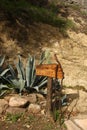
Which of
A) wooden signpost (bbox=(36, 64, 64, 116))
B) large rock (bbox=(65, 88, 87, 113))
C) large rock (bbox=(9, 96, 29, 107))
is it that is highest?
wooden signpost (bbox=(36, 64, 64, 116))

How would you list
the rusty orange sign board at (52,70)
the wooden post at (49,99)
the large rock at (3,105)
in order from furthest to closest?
the large rock at (3,105) < the wooden post at (49,99) < the rusty orange sign board at (52,70)

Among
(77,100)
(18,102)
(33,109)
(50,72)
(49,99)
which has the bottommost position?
(77,100)

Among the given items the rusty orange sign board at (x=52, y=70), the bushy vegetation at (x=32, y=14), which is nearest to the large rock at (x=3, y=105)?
the rusty orange sign board at (x=52, y=70)

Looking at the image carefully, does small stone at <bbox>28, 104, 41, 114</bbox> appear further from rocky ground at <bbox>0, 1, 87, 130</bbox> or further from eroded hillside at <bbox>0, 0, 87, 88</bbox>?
eroded hillside at <bbox>0, 0, 87, 88</bbox>

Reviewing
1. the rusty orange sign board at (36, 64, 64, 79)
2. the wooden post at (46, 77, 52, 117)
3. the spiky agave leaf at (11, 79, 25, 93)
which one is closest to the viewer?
the rusty orange sign board at (36, 64, 64, 79)

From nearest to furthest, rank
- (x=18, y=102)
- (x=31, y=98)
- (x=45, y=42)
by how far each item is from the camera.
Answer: (x=18, y=102)
(x=31, y=98)
(x=45, y=42)

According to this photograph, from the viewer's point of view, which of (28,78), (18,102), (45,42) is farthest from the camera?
(45,42)

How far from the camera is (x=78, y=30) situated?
31.1 ft

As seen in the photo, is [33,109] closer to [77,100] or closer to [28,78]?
[28,78]

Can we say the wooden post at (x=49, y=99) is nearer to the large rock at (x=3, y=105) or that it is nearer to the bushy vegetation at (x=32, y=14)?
the large rock at (x=3, y=105)

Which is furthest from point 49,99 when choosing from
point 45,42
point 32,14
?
point 32,14

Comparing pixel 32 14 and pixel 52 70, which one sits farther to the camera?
pixel 32 14

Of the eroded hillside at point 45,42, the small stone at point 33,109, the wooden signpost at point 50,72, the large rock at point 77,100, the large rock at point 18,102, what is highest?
the wooden signpost at point 50,72

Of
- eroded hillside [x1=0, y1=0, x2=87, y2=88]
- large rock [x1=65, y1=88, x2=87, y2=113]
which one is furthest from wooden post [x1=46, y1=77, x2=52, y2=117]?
eroded hillside [x1=0, y1=0, x2=87, y2=88]
